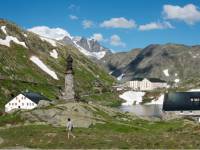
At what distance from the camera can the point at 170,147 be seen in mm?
51500

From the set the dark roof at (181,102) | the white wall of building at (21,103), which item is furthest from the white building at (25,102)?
the dark roof at (181,102)

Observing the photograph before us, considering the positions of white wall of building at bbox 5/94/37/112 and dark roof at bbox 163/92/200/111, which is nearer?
dark roof at bbox 163/92/200/111

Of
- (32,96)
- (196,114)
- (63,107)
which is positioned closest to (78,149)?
(63,107)

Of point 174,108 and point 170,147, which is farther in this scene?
point 174,108

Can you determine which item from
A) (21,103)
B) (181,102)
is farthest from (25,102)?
(181,102)

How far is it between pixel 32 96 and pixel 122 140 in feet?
373

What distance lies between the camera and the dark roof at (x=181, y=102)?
144250 mm

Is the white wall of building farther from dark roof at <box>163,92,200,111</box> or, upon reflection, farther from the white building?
dark roof at <box>163,92,200,111</box>

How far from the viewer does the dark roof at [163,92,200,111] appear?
14425 cm

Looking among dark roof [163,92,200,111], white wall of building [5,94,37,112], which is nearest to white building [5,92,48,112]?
white wall of building [5,94,37,112]

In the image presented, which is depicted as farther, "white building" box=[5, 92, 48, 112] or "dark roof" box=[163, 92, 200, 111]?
"white building" box=[5, 92, 48, 112]

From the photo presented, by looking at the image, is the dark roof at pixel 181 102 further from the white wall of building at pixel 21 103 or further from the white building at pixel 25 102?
the white wall of building at pixel 21 103

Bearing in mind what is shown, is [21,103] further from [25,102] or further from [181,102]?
[181,102]

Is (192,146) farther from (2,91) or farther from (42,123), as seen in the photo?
(2,91)
